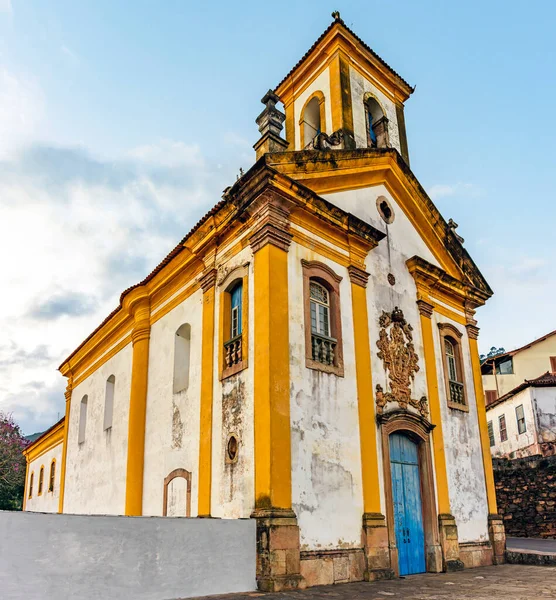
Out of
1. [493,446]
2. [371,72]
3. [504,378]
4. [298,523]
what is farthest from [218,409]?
[504,378]

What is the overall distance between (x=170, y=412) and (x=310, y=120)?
846 centimetres

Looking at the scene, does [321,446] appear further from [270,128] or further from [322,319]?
[270,128]

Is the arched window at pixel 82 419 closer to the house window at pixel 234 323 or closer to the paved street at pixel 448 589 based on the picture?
the house window at pixel 234 323

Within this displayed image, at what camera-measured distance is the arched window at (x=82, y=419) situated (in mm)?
19172

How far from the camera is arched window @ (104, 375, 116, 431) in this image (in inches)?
671

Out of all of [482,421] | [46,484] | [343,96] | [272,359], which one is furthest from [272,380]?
[46,484]

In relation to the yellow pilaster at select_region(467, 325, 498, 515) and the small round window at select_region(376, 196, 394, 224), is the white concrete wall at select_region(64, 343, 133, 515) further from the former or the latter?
the yellow pilaster at select_region(467, 325, 498, 515)

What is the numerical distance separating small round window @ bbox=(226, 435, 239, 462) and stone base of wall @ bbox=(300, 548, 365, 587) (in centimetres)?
196

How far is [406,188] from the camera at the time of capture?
14734 millimetres

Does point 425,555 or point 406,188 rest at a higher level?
point 406,188

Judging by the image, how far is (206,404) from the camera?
11234 mm

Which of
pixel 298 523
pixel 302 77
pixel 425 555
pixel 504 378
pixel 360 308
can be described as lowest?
pixel 425 555

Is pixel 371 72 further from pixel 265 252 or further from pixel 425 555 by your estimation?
pixel 425 555

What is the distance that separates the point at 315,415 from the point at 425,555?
14.4ft
